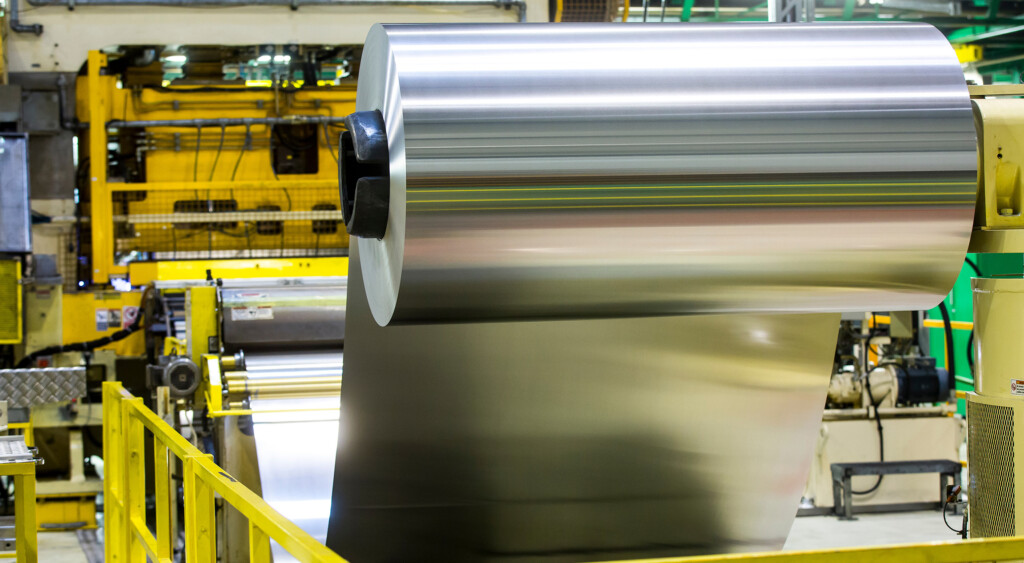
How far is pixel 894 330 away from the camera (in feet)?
19.4

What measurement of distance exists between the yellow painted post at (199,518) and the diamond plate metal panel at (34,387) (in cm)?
182

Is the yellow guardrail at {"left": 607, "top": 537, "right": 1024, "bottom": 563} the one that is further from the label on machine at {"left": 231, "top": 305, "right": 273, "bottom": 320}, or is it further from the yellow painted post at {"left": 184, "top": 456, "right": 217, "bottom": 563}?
the label on machine at {"left": 231, "top": 305, "right": 273, "bottom": 320}

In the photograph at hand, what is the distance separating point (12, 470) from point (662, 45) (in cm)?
294

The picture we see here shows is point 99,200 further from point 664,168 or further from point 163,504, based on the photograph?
point 664,168

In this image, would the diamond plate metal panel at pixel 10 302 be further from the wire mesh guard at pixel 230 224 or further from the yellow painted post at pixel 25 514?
the yellow painted post at pixel 25 514

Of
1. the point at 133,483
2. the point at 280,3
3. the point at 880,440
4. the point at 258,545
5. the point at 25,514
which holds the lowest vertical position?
the point at 880,440

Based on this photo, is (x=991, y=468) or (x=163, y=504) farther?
(x=163, y=504)

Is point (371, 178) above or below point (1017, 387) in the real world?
above

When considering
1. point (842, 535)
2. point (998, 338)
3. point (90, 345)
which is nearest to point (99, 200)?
point (90, 345)

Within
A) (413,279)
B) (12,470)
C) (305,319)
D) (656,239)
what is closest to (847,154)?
(656,239)

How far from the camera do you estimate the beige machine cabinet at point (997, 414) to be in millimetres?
1939

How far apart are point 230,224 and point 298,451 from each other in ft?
→ 12.5

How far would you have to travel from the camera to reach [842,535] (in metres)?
5.48

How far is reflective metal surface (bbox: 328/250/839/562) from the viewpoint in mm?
1808
